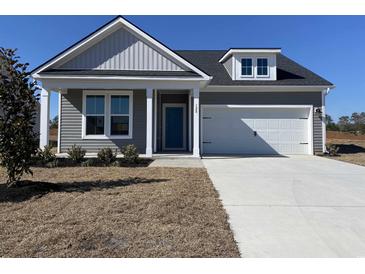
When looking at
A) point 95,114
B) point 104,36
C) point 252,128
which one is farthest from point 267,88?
point 95,114

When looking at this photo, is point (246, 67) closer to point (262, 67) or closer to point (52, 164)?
point (262, 67)

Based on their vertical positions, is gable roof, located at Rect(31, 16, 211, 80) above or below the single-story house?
above

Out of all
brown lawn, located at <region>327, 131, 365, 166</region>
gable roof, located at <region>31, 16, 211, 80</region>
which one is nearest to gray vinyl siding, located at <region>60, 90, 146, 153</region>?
gable roof, located at <region>31, 16, 211, 80</region>

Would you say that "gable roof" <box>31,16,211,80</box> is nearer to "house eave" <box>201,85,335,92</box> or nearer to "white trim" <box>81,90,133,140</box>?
"white trim" <box>81,90,133,140</box>

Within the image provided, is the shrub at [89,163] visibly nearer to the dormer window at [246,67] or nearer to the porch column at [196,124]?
the porch column at [196,124]

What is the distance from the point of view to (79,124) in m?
12.4

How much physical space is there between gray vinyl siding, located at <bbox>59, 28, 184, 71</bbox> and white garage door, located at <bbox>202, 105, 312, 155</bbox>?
3336 millimetres

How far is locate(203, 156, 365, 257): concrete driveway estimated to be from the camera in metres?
3.18

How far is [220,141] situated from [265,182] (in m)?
6.90

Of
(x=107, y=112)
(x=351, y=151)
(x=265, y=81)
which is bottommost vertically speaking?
(x=351, y=151)

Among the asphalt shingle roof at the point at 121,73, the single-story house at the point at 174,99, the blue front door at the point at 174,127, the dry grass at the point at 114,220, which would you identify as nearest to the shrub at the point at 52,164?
the single-story house at the point at 174,99

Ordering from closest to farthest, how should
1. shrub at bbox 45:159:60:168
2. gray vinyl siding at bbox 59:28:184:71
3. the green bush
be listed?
shrub at bbox 45:159:60:168, the green bush, gray vinyl siding at bbox 59:28:184:71

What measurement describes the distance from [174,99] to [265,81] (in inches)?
188

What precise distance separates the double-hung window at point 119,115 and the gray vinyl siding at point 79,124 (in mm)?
330
